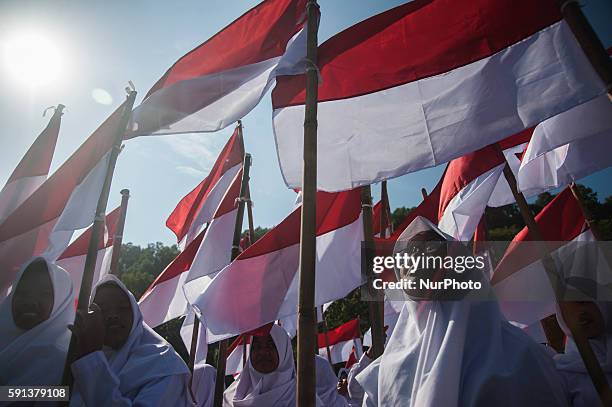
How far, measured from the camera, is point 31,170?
16.2 feet

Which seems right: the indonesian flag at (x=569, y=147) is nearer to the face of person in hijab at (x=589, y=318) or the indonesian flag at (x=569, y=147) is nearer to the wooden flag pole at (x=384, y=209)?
the face of person in hijab at (x=589, y=318)

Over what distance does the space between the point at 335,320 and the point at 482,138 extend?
25.3 m

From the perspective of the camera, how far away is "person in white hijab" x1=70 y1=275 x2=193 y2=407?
Answer: 262cm

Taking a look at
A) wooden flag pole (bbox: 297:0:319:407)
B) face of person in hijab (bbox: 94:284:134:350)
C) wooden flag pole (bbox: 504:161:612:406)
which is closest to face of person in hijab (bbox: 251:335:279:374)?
face of person in hijab (bbox: 94:284:134:350)

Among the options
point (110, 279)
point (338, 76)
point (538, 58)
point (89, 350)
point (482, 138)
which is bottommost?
point (89, 350)

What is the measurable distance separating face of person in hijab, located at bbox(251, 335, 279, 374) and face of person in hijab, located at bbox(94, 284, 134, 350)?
2.05 metres

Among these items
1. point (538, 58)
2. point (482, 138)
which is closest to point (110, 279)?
point (482, 138)

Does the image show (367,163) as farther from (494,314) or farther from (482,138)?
(494,314)

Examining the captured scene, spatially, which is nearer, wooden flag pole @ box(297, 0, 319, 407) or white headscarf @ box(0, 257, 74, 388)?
wooden flag pole @ box(297, 0, 319, 407)

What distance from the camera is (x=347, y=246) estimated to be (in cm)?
496

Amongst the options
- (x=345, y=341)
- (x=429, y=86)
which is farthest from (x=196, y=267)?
(x=345, y=341)

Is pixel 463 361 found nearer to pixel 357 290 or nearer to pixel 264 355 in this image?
pixel 264 355

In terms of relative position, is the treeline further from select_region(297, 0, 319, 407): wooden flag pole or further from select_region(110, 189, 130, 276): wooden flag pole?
select_region(297, 0, 319, 407): wooden flag pole

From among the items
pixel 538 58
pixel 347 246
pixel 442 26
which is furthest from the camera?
pixel 347 246
